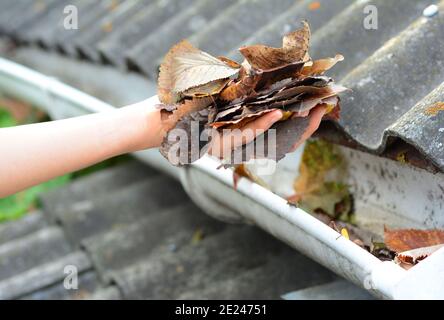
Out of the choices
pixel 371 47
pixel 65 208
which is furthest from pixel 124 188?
pixel 371 47

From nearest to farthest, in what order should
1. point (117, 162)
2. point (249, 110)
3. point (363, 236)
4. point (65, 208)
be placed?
1. point (249, 110)
2. point (363, 236)
3. point (65, 208)
4. point (117, 162)

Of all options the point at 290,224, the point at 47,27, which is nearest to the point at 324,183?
the point at 290,224

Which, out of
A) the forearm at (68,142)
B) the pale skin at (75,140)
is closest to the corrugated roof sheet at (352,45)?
the pale skin at (75,140)

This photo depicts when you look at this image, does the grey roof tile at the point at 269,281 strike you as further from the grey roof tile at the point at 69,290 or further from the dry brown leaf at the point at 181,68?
the dry brown leaf at the point at 181,68

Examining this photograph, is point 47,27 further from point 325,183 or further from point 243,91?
point 243,91

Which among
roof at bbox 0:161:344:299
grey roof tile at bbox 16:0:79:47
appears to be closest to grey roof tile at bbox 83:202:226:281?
roof at bbox 0:161:344:299

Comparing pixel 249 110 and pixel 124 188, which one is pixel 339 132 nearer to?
pixel 249 110
